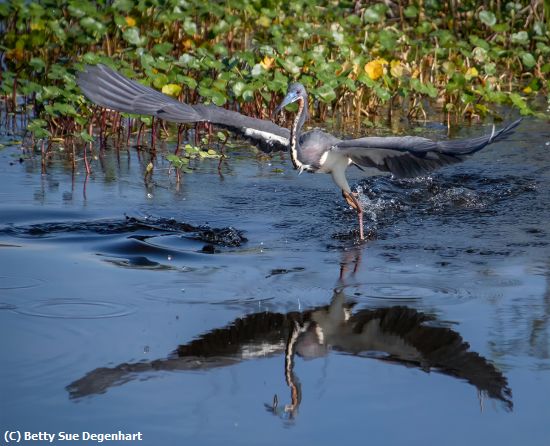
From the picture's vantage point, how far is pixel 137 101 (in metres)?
6.82

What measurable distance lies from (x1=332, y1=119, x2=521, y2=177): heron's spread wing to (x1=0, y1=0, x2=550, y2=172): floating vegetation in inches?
64.2

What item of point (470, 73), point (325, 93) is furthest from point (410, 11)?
point (325, 93)

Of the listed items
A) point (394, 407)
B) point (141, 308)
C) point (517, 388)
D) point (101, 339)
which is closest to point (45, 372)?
point (101, 339)

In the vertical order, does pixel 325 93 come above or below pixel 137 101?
above

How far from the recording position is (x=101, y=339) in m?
5.11

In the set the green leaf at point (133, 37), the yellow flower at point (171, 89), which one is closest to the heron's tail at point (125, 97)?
the yellow flower at point (171, 89)

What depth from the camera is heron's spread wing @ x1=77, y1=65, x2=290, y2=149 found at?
21.9 ft

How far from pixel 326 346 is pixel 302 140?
2.49 metres

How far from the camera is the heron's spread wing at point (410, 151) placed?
6.06 m

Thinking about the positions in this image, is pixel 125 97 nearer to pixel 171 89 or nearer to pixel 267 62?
pixel 171 89

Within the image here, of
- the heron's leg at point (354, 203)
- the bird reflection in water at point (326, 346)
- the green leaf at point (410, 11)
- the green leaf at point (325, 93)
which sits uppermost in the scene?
the green leaf at point (410, 11)

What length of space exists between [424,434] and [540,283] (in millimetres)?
2068

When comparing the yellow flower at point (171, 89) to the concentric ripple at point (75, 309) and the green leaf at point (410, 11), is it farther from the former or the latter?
the concentric ripple at point (75, 309)

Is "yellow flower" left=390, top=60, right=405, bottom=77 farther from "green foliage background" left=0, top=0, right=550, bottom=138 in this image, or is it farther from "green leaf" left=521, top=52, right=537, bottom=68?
"green leaf" left=521, top=52, right=537, bottom=68
